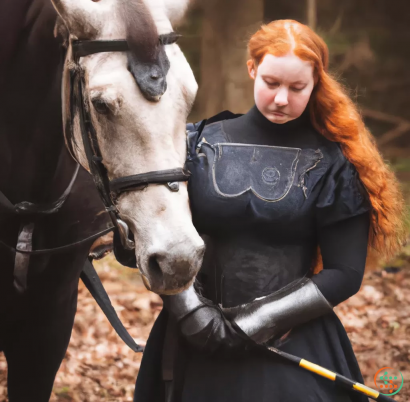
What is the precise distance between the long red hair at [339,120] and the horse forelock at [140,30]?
30 centimetres

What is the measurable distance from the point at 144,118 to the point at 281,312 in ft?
2.09

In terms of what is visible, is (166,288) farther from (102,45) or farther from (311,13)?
(311,13)

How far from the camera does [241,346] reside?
5.98 feet

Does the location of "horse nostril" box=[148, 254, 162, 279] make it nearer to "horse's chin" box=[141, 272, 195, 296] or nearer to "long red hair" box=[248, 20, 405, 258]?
"horse's chin" box=[141, 272, 195, 296]

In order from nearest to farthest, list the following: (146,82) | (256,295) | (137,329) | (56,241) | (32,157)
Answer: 1. (146,82)
2. (256,295)
3. (32,157)
4. (56,241)
5. (137,329)

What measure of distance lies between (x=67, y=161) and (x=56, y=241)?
1.02 feet

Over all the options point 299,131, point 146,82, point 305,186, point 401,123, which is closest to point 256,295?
point 305,186

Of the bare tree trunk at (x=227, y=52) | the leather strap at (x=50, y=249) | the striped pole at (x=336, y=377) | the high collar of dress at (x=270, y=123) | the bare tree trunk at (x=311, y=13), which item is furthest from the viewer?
the bare tree trunk at (x=311, y=13)

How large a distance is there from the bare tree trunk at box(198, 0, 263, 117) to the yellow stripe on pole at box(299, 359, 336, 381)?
416 cm

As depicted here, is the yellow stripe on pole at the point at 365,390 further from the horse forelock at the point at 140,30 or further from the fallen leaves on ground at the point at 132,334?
the fallen leaves on ground at the point at 132,334

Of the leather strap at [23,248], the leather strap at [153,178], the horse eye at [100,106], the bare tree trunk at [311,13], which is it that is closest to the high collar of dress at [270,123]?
the leather strap at [153,178]

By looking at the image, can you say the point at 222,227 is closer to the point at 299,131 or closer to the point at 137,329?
the point at 299,131

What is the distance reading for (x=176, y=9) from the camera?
2.00 m

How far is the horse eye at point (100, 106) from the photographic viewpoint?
1.75 metres
